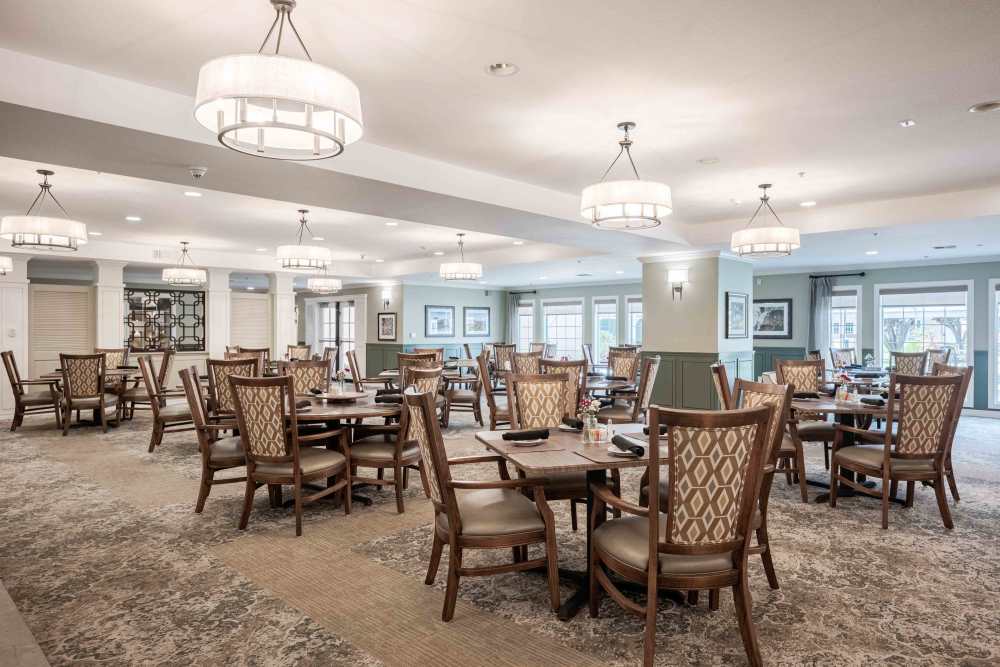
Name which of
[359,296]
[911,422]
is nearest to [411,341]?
[359,296]

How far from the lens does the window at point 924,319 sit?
32.5 ft

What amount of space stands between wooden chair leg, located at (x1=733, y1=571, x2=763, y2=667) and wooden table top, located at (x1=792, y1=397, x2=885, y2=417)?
8.73 ft

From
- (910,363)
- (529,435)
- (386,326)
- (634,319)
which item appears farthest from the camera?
(634,319)

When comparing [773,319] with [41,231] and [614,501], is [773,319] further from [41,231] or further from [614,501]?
[41,231]

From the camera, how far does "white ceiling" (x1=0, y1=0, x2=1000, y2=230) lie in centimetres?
273

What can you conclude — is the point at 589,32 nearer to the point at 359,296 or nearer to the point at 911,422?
the point at 911,422

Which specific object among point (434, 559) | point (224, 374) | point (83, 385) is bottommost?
point (434, 559)

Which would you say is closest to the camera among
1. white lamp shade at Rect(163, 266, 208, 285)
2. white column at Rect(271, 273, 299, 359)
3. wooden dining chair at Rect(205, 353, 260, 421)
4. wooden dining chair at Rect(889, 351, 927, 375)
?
wooden dining chair at Rect(205, 353, 260, 421)

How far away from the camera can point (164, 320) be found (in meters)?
12.0

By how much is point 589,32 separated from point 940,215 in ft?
17.1

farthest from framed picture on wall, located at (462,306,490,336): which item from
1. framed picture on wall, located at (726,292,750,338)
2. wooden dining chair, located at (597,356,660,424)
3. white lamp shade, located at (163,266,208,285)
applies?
wooden dining chair, located at (597,356,660,424)

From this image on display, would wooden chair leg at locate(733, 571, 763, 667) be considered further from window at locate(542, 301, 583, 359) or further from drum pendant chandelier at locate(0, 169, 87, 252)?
window at locate(542, 301, 583, 359)

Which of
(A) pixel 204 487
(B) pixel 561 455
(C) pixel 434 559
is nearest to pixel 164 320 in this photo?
(A) pixel 204 487

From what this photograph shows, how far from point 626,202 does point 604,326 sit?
→ 10.8 meters
